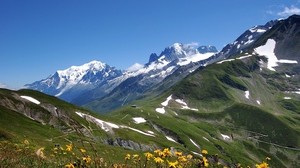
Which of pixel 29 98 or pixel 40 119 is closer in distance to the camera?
pixel 40 119

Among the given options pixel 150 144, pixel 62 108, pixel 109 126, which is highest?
pixel 62 108

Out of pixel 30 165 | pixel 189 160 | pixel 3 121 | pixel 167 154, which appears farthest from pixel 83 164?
pixel 3 121

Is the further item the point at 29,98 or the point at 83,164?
the point at 29,98

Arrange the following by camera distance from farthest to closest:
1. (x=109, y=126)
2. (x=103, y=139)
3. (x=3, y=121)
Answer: (x=109, y=126)
(x=103, y=139)
(x=3, y=121)

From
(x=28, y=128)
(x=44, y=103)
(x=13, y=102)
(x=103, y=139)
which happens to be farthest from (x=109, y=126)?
(x=28, y=128)

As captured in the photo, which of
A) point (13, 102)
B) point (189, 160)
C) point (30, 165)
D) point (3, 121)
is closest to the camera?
point (30, 165)

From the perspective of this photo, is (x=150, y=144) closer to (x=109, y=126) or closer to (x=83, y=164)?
(x=109, y=126)

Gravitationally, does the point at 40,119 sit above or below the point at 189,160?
above

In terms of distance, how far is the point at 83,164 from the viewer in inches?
313

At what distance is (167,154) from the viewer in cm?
841

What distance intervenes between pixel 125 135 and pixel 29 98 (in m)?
33.2

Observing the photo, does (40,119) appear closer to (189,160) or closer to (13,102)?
(13,102)

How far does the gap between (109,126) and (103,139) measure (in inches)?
604

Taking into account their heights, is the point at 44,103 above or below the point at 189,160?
above
